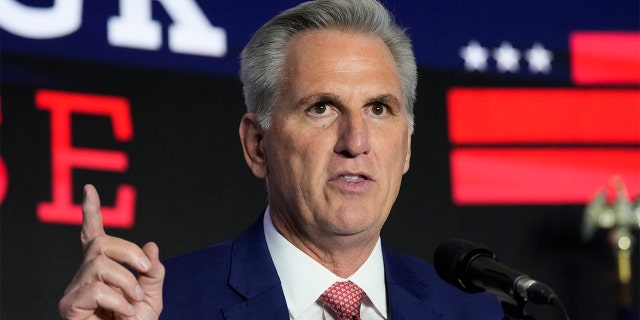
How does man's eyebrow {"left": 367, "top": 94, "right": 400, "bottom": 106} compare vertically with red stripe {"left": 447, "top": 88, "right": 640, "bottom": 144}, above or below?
above

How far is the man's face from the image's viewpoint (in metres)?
2.09

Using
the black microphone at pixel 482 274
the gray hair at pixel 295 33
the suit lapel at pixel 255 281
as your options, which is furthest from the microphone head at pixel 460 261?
the gray hair at pixel 295 33

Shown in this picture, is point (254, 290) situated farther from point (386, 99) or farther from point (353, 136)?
point (386, 99)

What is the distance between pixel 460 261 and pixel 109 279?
1.81 ft

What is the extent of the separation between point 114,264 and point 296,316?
61 centimetres

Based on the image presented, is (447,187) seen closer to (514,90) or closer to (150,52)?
(514,90)

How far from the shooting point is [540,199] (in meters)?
4.11

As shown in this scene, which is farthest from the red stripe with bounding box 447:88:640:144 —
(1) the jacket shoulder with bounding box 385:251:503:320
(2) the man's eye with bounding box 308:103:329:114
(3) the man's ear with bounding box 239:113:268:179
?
(2) the man's eye with bounding box 308:103:329:114

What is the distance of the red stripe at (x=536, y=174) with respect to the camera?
159 inches

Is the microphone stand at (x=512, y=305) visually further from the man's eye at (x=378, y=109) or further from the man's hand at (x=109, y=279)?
the man's eye at (x=378, y=109)

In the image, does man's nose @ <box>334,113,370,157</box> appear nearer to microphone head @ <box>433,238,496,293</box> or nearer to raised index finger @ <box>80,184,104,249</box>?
microphone head @ <box>433,238,496,293</box>

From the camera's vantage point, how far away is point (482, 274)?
5.17 feet

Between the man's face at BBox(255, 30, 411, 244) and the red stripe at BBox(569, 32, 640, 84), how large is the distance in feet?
6.99

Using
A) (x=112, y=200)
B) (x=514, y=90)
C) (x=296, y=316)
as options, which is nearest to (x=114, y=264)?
(x=296, y=316)
